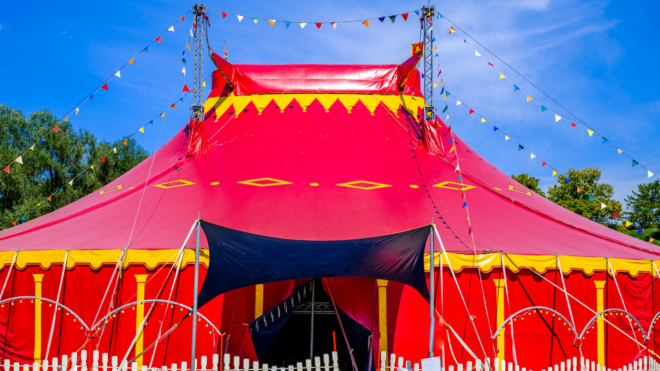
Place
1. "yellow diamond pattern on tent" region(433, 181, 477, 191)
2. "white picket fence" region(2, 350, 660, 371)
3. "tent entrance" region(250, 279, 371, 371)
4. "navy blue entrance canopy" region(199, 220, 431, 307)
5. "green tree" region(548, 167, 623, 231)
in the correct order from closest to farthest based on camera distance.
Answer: "navy blue entrance canopy" region(199, 220, 431, 307) → "white picket fence" region(2, 350, 660, 371) → "tent entrance" region(250, 279, 371, 371) → "yellow diamond pattern on tent" region(433, 181, 477, 191) → "green tree" region(548, 167, 623, 231)

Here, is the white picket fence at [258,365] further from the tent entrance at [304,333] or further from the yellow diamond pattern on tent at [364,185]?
the yellow diamond pattern on tent at [364,185]

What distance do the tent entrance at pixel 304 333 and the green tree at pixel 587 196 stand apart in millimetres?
17488

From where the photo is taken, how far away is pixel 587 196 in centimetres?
2098

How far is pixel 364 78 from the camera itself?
7.89 m

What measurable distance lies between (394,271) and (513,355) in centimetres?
182

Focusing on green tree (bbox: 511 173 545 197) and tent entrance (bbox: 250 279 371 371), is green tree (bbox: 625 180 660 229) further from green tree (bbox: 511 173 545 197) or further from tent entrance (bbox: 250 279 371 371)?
tent entrance (bbox: 250 279 371 371)

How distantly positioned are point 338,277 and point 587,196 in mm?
19774

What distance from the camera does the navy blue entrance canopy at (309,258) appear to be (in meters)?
3.80

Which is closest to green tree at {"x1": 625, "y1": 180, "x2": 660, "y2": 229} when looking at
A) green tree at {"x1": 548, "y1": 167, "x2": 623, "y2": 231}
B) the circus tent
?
green tree at {"x1": 548, "y1": 167, "x2": 623, "y2": 231}

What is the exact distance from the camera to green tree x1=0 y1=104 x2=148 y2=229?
560 inches

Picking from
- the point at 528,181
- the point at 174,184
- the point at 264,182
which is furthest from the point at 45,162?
the point at 528,181

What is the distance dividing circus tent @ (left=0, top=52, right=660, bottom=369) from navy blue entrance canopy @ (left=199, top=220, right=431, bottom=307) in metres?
0.27

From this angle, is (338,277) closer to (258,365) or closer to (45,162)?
(258,365)

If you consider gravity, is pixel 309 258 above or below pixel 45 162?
below
